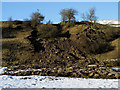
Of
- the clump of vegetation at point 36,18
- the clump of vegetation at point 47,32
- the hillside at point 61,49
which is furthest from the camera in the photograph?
the clump of vegetation at point 36,18

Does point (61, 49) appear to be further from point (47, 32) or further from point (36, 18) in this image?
point (36, 18)

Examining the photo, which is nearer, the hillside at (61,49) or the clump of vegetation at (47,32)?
the hillside at (61,49)

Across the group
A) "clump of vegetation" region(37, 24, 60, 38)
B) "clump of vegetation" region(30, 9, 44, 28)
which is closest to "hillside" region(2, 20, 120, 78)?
"clump of vegetation" region(37, 24, 60, 38)

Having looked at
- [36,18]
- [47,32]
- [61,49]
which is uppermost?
[36,18]

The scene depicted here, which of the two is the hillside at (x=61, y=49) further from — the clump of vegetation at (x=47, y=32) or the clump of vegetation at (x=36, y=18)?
the clump of vegetation at (x=36, y=18)

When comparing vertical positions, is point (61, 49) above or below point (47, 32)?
below

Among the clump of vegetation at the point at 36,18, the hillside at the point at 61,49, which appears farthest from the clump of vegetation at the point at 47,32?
the clump of vegetation at the point at 36,18

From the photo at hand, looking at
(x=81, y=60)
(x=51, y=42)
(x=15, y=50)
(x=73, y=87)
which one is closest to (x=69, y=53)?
(x=81, y=60)

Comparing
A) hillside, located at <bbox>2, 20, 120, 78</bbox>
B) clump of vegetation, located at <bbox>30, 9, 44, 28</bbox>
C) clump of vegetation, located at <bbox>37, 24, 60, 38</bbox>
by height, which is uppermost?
clump of vegetation, located at <bbox>30, 9, 44, 28</bbox>

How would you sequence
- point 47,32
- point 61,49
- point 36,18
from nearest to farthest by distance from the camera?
point 61,49
point 47,32
point 36,18

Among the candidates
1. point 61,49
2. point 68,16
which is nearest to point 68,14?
point 68,16

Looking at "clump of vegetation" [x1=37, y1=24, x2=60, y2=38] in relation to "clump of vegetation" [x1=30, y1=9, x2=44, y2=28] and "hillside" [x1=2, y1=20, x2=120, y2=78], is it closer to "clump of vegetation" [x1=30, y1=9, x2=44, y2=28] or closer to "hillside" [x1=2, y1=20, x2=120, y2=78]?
"hillside" [x1=2, y1=20, x2=120, y2=78]

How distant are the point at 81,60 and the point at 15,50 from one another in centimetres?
564

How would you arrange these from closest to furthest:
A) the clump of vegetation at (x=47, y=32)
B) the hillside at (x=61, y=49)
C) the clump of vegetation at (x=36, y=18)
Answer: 1. the hillside at (x=61, y=49)
2. the clump of vegetation at (x=47, y=32)
3. the clump of vegetation at (x=36, y=18)
